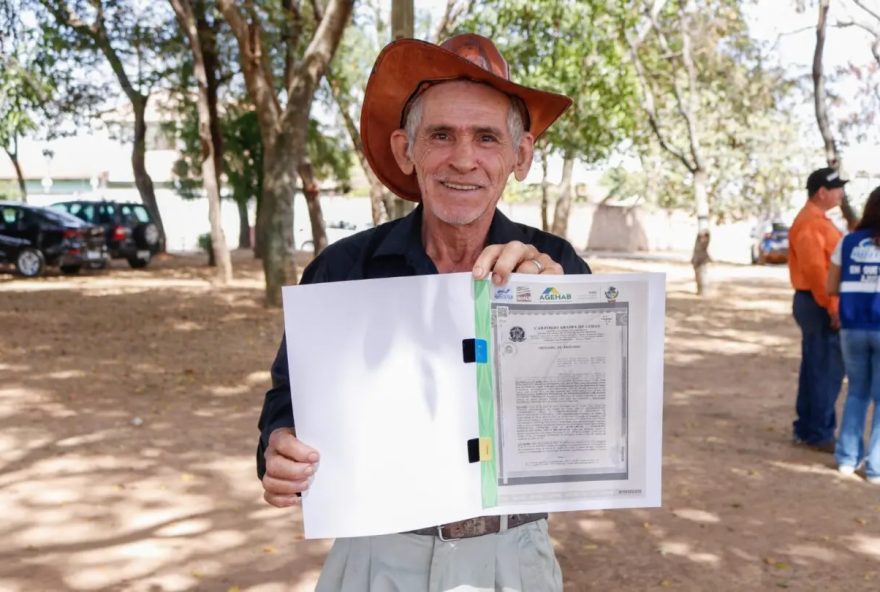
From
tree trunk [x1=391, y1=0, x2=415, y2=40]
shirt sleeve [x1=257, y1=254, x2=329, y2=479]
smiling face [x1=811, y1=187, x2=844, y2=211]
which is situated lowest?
shirt sleeve [x1=257, y1=254, x2=329, y2=479]

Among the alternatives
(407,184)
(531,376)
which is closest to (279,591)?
(407,184)

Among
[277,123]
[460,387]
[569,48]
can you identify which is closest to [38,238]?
[277,123]

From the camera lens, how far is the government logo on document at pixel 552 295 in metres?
1.84

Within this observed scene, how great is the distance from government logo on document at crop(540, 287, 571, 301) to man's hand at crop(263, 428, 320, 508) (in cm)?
53

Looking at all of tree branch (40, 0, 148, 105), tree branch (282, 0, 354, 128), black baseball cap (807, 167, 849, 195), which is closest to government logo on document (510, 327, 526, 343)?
black baseball cap (807, 167, 849, 195)

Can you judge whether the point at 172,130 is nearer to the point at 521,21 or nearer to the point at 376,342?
the point at 521,21

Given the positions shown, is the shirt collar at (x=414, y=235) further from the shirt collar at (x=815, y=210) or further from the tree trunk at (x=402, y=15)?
the tree trunk at (x=402, y=15)

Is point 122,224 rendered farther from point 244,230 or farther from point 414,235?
point 414,235

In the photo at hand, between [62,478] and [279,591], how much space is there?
2433 millimetres

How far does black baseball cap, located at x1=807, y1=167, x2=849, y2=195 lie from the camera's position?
7.11 metres

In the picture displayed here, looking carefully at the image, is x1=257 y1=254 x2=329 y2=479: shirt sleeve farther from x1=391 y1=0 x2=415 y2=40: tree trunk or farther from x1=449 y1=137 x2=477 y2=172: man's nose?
x1=391 y1=0 x2=415 y2=40: tree trunk

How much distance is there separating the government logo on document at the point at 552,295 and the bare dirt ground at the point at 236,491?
3194mm

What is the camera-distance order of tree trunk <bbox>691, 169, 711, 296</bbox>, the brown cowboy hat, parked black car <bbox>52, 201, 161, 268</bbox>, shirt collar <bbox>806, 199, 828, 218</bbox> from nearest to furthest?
the brown cowboy hat → shirt collar <bbox>806, 199, 828, 218</bbox> → tree trunk <bbox>691, 169, 711, 296</bbox> → parked black car <bbox>52, 201, 161, 268</bbox>

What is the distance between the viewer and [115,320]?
14.5 meters
